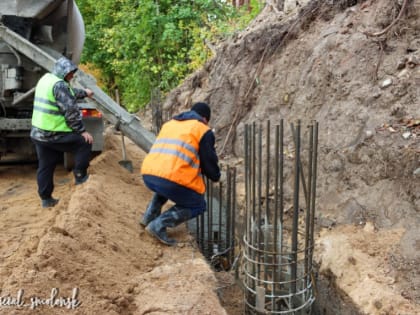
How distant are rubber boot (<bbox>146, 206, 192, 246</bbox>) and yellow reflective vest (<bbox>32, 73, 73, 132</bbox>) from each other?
5.10 ft

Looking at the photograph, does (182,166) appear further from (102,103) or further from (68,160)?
(68,160)

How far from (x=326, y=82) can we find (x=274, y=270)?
351cm

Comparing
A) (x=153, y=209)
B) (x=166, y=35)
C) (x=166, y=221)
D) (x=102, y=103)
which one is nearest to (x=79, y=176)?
(x=102, y=103)

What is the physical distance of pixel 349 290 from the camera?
11.9 ft

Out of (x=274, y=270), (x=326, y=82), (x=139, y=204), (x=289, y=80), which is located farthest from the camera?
(x=289, y=80)

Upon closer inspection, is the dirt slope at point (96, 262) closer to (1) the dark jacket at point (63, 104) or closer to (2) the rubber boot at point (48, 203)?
(2) the rubber boot at point (48, 203)

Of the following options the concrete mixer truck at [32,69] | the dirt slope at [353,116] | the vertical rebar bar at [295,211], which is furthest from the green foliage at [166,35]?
the vertical rebar bar at [295,211]

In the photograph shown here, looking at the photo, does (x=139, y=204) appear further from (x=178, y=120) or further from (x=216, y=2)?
(x=216, y=2)

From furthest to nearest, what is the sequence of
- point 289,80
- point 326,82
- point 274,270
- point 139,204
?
1. point 289,80
2. point 326,82
3. point 139,204
4. point 274,270

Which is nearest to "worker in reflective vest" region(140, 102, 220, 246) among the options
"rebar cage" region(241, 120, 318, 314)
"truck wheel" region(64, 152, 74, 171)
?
"rebar cage" region(241, 120, 318, 314)

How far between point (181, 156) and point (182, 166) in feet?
0.30

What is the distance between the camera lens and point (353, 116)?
532 cm

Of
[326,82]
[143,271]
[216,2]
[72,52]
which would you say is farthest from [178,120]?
[216,2]

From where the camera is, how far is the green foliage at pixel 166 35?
11938 millimetres
